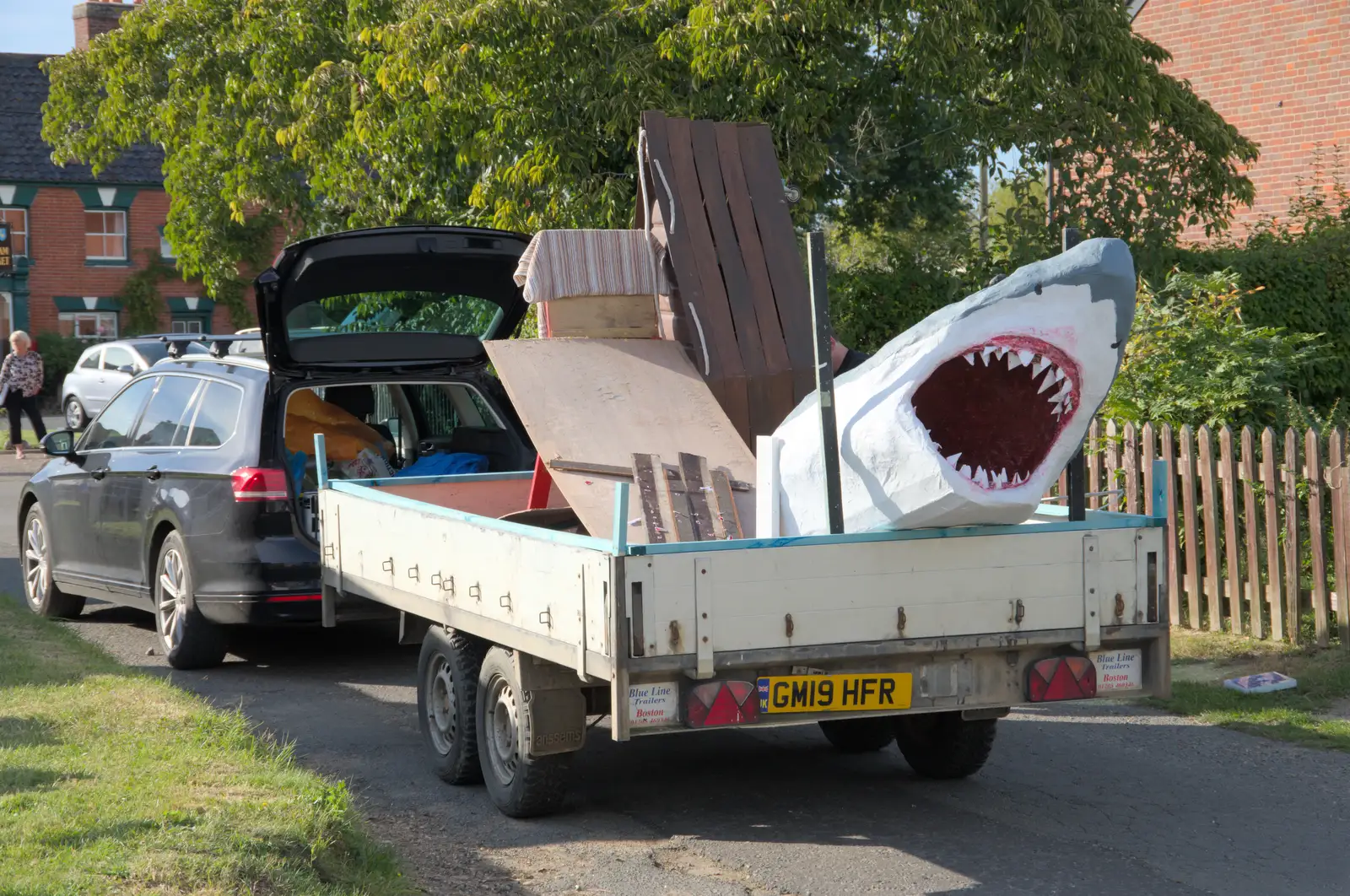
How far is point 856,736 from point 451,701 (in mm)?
1801

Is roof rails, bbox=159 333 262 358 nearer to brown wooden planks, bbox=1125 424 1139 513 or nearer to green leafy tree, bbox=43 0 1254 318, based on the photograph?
green leafy tree, bbox=43 0 1254 318

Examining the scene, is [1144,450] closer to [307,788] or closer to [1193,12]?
[307,788]

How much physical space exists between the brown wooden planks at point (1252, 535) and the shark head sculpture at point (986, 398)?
13.7ft

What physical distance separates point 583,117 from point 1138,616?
28.3ft

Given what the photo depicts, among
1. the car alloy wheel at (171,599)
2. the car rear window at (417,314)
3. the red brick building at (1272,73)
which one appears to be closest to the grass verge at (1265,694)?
the car alloy wheel at (171,599)

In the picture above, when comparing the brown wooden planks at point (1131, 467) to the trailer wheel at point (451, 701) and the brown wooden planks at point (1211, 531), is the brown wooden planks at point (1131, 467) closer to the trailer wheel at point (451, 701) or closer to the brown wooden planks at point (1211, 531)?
the brown wooden planks at point (1211, 531)

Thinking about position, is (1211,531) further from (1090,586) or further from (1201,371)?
(1090,586)

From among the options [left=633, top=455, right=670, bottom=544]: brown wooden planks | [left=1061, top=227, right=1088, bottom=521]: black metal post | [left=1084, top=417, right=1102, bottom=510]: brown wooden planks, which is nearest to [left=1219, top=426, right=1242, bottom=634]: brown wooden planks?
[left=1084, top=417, right=1102, bottom=510]: brown wooden planks

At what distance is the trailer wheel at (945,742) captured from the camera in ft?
20.7

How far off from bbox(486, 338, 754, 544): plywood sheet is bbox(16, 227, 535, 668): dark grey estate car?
4.53ft

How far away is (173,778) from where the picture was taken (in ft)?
18.2

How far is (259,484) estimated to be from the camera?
822cm

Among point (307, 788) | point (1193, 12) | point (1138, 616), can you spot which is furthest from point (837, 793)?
point (1193, 12)

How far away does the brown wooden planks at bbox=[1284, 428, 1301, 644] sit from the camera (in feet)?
28.2
